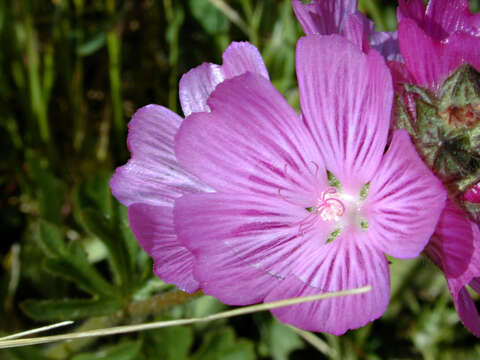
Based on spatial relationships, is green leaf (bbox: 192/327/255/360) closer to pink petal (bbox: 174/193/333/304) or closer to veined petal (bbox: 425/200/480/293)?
pink petal (bbox: 174/193/333/304)

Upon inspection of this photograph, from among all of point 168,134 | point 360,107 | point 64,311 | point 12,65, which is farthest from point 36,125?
point 360,107

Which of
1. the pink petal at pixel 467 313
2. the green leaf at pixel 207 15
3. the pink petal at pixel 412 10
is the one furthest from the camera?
the green leaf at pixel 207 15

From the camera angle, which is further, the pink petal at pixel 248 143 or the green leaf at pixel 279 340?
the green leaf at pixel 279 340

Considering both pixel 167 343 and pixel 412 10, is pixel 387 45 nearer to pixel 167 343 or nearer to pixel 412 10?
pixel 412 10

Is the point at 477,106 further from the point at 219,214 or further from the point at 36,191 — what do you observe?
the point at 36,191

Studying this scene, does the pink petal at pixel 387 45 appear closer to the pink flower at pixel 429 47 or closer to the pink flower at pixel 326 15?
the pink flower at pixel 326 15

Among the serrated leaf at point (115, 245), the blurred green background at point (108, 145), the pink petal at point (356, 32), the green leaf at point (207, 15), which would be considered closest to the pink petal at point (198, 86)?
the pink petal at point (356, 32)
